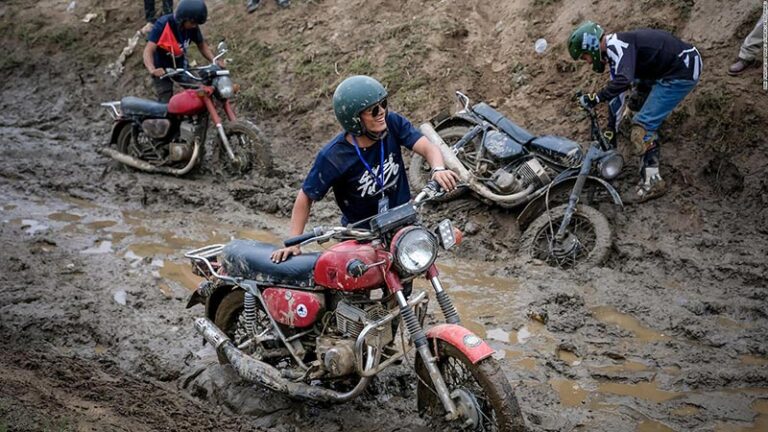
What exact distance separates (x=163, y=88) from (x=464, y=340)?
23.1ft

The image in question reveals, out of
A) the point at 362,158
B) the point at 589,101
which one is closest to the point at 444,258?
the point at 589,101

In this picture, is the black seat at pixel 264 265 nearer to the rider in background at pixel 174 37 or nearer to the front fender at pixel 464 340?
the front fender at pixel 464 340

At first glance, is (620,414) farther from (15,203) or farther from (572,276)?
(15,203)

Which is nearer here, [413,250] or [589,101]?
[413,250]

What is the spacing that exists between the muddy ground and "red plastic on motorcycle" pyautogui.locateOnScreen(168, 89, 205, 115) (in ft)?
2.74

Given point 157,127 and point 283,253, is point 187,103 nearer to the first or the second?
point 157,127

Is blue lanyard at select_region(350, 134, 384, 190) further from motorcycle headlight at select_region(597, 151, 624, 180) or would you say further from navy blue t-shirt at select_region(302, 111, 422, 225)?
motorcycle headlight at select_region(597, 151, 624, 180)

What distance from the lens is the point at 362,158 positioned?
4531 mm

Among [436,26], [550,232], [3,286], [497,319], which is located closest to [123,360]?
[3,286]

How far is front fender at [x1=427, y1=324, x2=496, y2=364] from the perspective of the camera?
3930mm

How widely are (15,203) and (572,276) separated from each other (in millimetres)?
6196

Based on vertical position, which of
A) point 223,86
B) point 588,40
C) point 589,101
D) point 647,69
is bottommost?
point 223,86

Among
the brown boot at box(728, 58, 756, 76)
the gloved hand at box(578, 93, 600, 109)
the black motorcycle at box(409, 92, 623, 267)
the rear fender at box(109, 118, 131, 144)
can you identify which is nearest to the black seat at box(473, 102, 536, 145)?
the black motorcycle at box(409, 92, 623, 267)

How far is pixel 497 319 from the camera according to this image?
6027 millimetres
